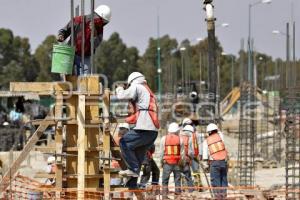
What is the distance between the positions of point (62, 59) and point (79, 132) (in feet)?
3.63

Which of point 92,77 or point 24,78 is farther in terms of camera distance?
point 24,78

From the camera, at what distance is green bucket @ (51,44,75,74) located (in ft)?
40.5

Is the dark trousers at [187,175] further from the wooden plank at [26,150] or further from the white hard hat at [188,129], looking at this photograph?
the wooden plank at [26,150]

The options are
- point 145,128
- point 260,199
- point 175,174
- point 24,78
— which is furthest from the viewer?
point 24,78

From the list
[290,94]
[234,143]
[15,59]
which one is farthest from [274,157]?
[15,59]

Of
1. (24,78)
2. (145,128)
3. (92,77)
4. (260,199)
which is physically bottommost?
(260,199)

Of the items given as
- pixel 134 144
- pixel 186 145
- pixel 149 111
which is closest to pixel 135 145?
pixel 134 144

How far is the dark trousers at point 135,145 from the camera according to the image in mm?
11969

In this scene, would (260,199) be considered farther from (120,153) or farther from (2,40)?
(2,40)

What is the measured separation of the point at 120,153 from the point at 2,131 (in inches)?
940

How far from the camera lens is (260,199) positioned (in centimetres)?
1317

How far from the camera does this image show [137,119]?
11.9 m

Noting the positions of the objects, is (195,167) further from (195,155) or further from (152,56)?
(152,56)

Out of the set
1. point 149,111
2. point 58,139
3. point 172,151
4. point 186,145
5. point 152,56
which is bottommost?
point 172,151
